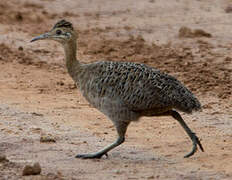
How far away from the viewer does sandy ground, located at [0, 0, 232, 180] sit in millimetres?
7805

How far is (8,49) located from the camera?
14.5 meters

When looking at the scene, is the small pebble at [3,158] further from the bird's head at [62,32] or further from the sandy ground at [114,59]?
the bird's head at [62,32]

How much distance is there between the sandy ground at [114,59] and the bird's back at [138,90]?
2.27 ft

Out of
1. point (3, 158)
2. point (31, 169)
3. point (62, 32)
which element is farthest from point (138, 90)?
point (3, 158)

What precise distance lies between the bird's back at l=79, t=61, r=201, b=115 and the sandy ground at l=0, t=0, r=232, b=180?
2.27 ft

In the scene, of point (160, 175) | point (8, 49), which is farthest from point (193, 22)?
point (160, 175)

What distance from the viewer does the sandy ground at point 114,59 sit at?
25.6 ft

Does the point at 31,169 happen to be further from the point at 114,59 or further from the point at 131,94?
the point at 114,59

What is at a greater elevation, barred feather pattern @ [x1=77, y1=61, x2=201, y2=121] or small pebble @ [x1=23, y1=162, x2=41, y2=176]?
barred feather pattern @ [x1=77, y1=61, x2=201, y2=121]

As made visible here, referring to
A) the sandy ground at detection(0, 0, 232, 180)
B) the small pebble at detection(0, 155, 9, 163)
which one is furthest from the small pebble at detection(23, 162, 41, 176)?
the small pebble at detection(0, 155, 9, 163)

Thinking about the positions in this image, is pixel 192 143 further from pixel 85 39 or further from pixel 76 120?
pixel 85 39

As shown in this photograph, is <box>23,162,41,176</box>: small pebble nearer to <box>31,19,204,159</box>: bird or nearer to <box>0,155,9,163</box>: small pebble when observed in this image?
<box>0,155,9,163</box>: small pebble

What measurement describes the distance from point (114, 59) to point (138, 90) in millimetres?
5839

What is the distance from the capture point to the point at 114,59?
13594mm
